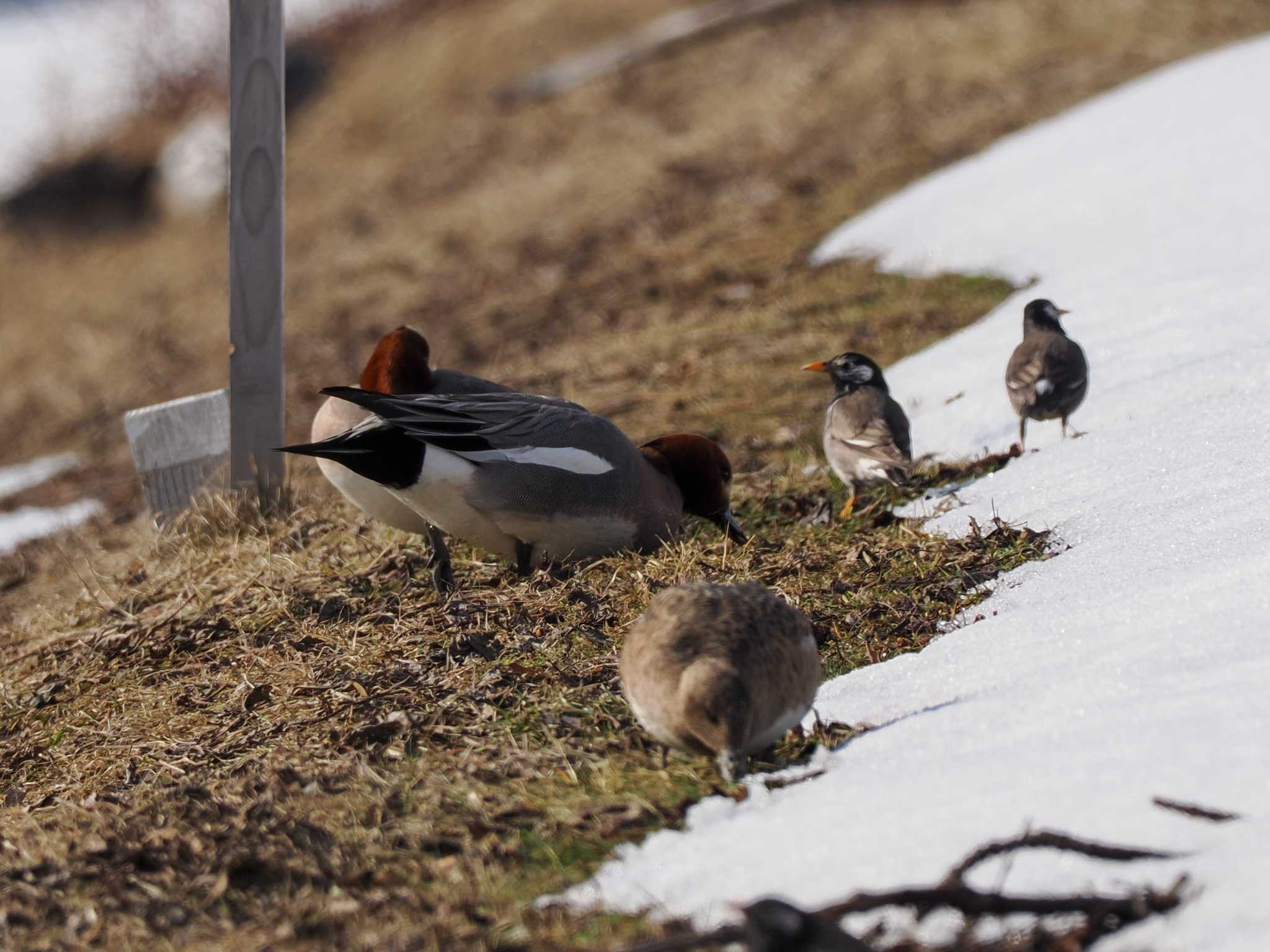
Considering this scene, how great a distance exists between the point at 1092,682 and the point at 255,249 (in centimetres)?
439

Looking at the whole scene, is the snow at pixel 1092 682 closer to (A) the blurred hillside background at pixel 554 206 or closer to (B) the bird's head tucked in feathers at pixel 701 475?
(B) the bird's head tucked in feathers at pixel 701 475

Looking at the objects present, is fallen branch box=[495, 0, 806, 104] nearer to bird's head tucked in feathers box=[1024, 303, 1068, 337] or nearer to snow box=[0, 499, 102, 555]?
snow box=[0, 499, 102, 555]

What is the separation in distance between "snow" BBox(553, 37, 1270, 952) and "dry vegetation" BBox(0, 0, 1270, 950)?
246 millimetres

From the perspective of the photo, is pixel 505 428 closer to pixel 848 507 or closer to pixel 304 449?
pixel 304 449

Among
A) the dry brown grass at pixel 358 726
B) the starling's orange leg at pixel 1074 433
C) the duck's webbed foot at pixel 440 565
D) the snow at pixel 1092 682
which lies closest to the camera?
the snow at pixel 1092 682

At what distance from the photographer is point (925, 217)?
1019cm

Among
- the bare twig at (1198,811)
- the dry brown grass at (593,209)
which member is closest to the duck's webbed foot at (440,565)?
the dry brown grass at (593,209)

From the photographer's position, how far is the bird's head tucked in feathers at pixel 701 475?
5324 millimetres

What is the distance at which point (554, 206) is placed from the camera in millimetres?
14281

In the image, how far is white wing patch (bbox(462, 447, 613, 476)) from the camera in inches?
188

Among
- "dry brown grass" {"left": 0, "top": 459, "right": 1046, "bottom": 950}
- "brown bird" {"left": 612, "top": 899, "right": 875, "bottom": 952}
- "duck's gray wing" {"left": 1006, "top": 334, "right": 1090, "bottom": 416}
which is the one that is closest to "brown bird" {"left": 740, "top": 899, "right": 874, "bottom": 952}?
"brown bird" {"left": 612, "top": 899, "right": 875, "bottom": 952}

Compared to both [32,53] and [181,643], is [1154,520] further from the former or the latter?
[32,53]

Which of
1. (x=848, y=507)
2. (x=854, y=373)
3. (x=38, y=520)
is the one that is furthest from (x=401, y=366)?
(x=38, y=520)

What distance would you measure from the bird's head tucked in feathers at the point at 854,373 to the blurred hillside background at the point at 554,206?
78cm
